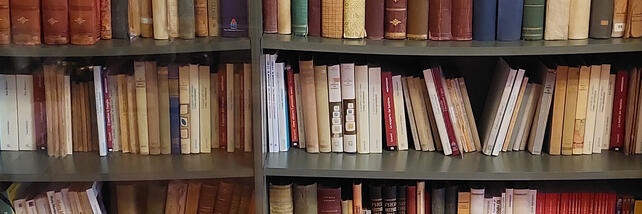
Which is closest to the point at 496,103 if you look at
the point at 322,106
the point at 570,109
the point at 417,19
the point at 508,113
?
the point at 508,113

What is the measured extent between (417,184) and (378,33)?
0.36 meters

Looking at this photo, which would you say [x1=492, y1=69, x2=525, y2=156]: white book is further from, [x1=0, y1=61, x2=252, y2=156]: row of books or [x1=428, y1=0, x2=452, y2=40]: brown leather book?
[x1=0, y1=61, x2=252, y2=156]: row of books

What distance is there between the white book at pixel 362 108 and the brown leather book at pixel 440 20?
0.55ft

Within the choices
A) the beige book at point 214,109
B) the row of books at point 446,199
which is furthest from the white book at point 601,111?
the beige book at point 214,109

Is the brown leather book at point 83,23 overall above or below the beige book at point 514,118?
above

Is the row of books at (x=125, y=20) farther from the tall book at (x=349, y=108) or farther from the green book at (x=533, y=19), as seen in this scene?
the green book at (x=533, y=19)

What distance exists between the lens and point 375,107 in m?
1.82

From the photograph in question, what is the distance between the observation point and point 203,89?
5.67 feet

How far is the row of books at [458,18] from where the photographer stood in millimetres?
1737

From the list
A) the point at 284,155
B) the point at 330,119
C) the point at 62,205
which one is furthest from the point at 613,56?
the point at 62,205

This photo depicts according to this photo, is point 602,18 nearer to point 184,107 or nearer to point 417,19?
point 417,19

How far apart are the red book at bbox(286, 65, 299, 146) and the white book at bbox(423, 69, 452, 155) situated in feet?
0.95

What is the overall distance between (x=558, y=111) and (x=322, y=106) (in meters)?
0.52

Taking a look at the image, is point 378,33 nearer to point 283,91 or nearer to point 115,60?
point 283,91
